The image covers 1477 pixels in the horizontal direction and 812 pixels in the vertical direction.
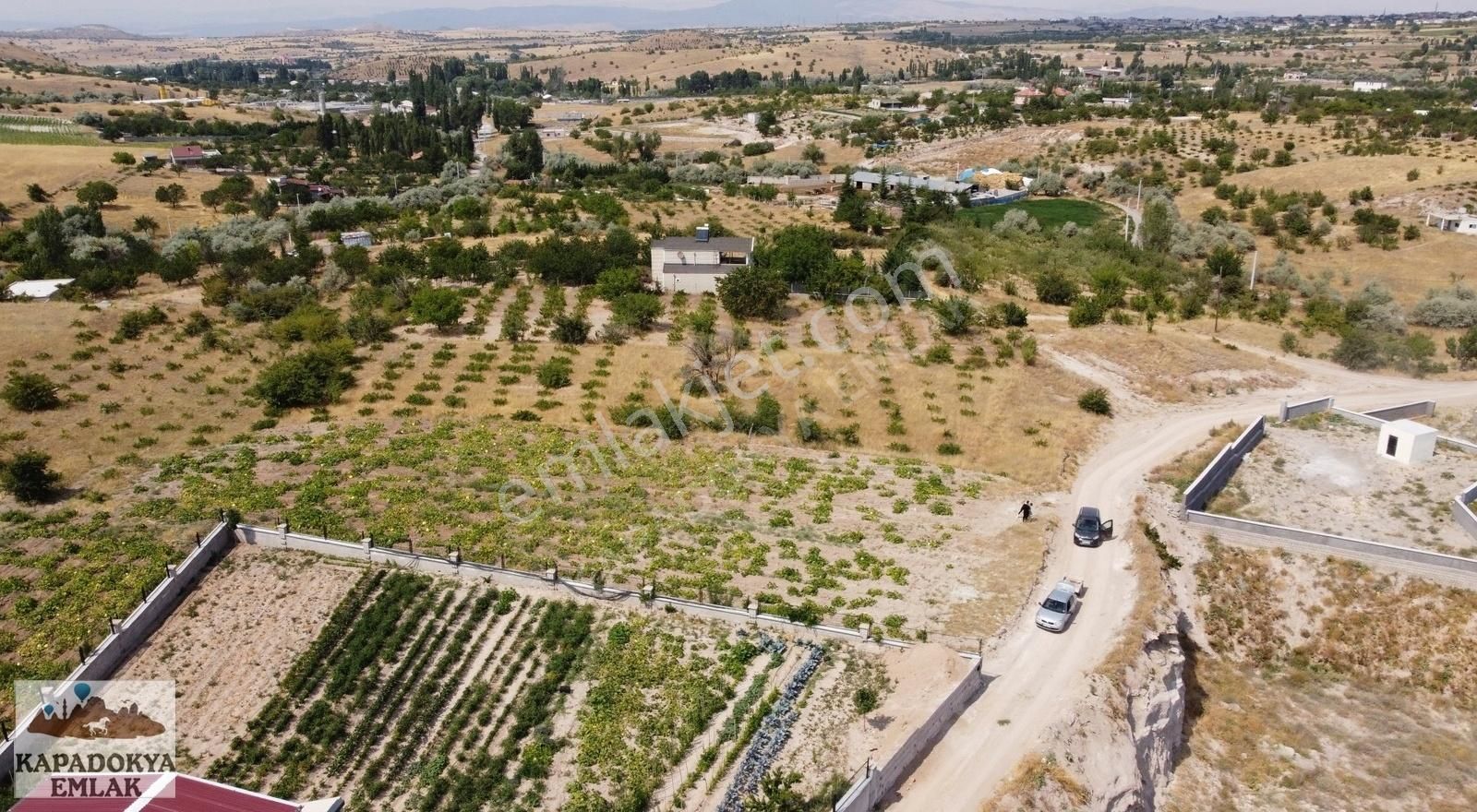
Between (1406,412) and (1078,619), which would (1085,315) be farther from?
(1078,619)

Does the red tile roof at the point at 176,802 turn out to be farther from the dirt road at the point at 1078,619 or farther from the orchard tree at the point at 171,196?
the orchard tree at the point at 171,196

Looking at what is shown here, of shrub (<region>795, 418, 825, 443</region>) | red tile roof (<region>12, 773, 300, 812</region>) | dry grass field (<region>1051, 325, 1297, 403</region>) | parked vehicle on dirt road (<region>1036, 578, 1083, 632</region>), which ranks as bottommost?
red tile roof (<region>12, 773, 300, 812</region>)

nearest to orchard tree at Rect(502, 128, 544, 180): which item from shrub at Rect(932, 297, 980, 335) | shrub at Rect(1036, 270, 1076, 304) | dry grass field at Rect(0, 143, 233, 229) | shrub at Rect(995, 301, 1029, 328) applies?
dry grass field at Rect(0, 143, 233, 229)

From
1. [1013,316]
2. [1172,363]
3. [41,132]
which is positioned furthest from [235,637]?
[41,132]

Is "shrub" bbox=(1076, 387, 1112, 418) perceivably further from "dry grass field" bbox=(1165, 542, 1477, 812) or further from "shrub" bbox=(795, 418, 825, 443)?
"shrub" bbox=(795, 418, 825, 443)

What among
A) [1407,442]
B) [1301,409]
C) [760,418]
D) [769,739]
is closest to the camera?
[769,739]
